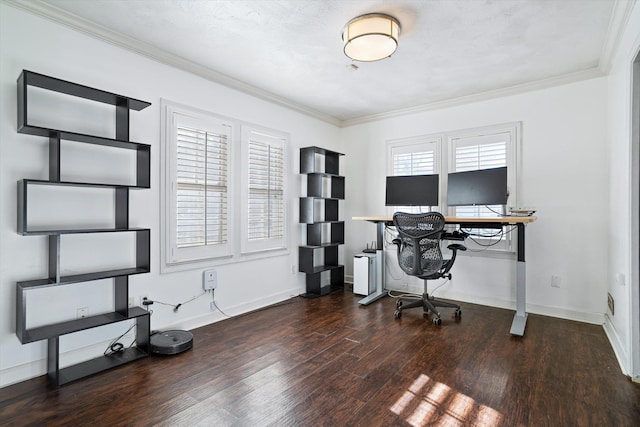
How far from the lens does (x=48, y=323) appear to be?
2.28m

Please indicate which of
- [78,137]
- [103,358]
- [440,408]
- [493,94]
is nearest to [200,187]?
[78,137]

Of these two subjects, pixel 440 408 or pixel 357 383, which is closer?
pixel 440 408

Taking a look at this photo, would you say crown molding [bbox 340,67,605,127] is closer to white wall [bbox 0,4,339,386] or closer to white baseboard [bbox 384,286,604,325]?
white wall [bbox 0,4,339,386]

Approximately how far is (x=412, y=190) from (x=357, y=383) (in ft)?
8.70

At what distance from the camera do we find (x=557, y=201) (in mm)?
3486

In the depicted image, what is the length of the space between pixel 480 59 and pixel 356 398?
123 inches

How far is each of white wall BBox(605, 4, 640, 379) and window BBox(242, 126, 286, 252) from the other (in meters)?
3.25

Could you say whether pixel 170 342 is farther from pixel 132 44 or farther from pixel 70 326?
pixel 132 44

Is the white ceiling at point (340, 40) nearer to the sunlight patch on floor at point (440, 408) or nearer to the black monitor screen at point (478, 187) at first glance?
the black monitor screen at point (478, 187)

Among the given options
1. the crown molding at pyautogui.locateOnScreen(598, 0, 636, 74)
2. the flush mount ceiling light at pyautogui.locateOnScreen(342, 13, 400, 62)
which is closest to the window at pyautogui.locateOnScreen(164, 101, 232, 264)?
the flush mount ceiling light at pyautogui.locateOnScreen(342, 13, 400, 62)

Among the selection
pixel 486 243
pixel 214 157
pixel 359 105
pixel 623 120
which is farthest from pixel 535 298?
pixel 214 157

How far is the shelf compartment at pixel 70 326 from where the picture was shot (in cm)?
205

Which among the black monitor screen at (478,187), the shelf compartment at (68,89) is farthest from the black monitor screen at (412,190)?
the shelf compartment at (68,89)

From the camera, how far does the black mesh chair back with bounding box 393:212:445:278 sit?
10.5 ft
